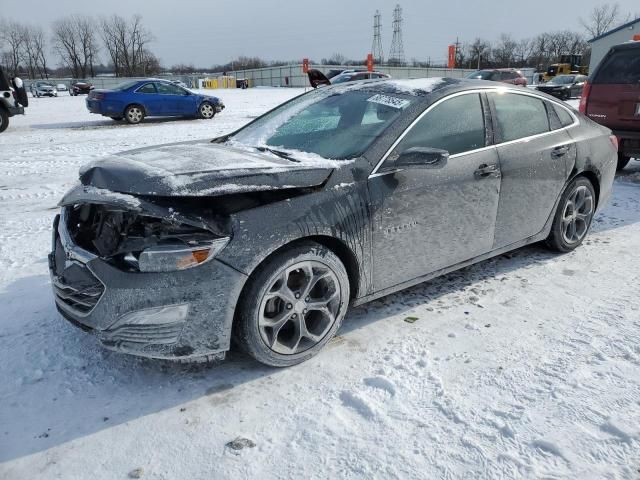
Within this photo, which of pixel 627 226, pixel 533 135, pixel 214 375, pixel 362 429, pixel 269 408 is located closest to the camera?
pixel 362 429

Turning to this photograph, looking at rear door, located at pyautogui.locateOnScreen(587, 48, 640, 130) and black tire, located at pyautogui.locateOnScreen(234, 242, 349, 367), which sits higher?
rear door, located at pyautogui.locateOnScreen(587, 48, 640, 130)

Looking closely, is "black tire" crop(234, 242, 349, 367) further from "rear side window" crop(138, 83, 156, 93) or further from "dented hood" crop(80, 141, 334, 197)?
"rear side window" crop(138, 83, 156, 93)

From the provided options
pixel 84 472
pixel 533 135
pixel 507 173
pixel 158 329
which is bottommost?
pixel 84 472

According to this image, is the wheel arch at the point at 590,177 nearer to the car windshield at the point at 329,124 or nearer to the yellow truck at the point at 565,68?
the car windshield at the point at 329,124

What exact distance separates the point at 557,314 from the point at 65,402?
2.98 m

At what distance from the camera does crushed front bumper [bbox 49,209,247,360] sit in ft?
7.72

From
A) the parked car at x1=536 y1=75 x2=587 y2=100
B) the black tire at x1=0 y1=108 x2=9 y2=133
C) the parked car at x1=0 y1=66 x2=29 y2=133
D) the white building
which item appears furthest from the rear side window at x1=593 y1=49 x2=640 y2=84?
the white building

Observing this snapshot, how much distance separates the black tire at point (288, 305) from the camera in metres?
2.54

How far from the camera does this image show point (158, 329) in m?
2.39

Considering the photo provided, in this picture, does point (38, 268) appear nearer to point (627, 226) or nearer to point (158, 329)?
point (158, 329)

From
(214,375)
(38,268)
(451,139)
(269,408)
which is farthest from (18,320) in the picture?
(451,139)

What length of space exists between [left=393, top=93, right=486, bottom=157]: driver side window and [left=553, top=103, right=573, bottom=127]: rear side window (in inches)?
42.0

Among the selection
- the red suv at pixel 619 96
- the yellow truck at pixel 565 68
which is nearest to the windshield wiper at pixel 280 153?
the red suv at pixel 619 96

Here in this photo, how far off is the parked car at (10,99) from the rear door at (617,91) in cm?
1314
